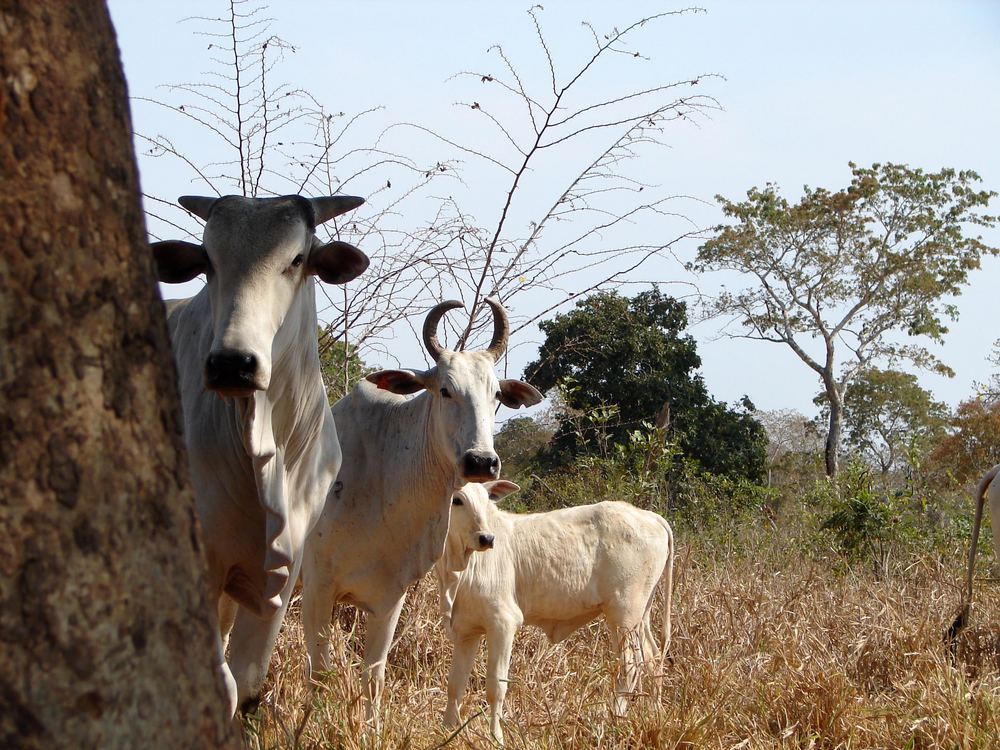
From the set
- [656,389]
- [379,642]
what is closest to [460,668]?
[379,642]

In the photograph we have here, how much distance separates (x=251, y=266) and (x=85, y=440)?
199 centimetres

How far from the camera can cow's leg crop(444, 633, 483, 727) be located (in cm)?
584

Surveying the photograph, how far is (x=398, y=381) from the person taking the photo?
595 centimetres

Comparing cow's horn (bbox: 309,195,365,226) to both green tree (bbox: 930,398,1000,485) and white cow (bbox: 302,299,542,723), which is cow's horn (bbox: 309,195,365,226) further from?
A: green tree (bbox: 930,398,1000,485)

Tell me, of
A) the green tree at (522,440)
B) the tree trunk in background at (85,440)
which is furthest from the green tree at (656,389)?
the tree trunk in background at (85,440)

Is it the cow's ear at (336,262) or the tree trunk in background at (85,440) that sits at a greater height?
the cow's ear at (336,262)

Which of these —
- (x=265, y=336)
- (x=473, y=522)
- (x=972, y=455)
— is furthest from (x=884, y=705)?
(x=972, y=455)

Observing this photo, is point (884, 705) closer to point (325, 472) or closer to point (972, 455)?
point (325, 472)

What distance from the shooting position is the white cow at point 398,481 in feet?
17.9

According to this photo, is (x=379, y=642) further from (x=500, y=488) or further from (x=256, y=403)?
(x=256, y=403)

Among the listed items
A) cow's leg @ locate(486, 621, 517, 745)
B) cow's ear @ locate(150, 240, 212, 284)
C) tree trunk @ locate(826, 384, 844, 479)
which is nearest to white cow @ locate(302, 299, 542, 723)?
cow's leg @ locate(486, 621, 517, 745)

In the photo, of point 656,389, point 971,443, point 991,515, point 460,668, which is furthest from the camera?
point 971,443

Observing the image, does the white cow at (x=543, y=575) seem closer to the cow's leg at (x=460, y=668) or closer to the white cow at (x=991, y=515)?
the cow's leg at (x=460, y=668)

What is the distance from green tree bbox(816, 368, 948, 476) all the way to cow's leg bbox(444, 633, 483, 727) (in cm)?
2363
